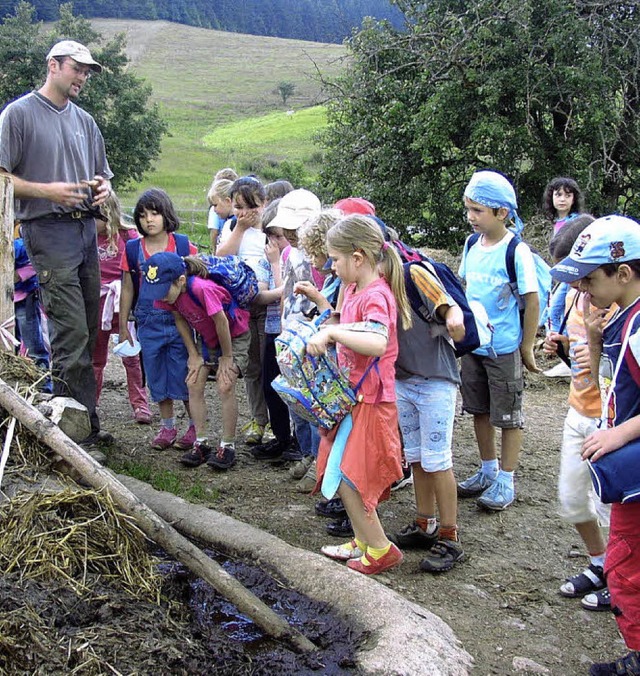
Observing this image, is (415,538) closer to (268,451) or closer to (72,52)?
(268,451)

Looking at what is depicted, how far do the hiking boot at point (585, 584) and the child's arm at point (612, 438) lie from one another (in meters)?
1.17

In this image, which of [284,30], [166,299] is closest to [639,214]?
[166,299]

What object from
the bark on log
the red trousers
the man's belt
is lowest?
the bark on log

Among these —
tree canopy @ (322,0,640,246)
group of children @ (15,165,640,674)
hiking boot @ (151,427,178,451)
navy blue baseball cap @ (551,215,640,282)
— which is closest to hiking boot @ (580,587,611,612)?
group of children @ (15,165,640,674)

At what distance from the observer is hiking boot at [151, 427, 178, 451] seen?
18.6ft

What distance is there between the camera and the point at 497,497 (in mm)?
4703

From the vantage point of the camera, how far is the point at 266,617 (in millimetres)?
3129

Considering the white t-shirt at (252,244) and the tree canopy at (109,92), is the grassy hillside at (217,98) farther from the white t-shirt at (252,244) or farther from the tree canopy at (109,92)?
the white t-shirt at (252,244)

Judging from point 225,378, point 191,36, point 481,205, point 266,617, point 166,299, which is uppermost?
point 191,36

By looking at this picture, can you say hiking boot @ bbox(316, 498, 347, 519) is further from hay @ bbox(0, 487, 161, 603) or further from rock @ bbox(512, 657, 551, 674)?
rock @ bbox(512, 657, 551, 674)

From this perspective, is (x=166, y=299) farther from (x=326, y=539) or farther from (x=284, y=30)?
(x=284, y=30)

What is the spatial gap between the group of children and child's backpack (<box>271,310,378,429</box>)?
0.06 meters

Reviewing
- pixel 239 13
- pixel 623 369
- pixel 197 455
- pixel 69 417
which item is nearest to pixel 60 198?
pixel 69 417

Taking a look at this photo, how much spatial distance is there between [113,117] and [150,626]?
129ft
